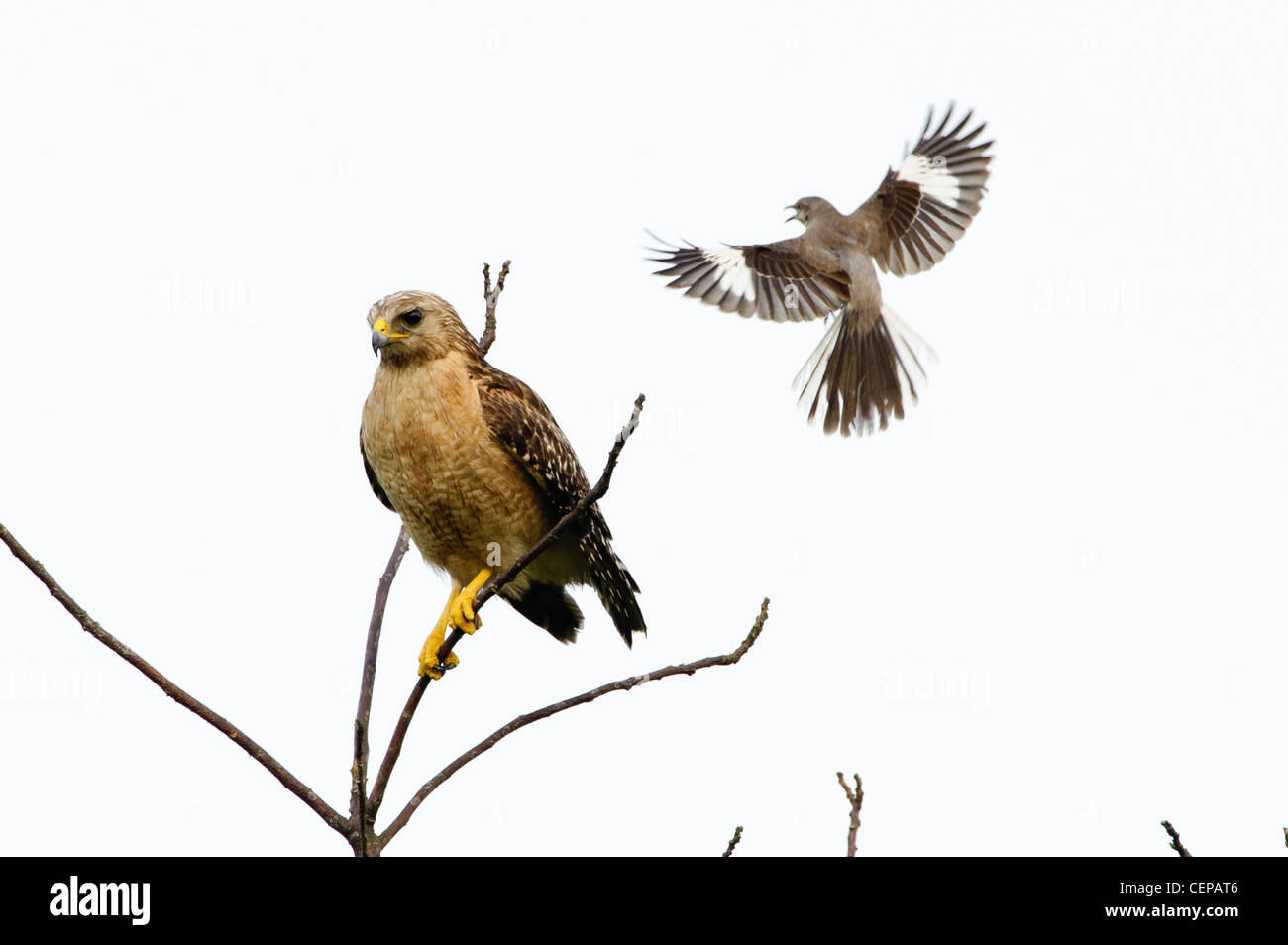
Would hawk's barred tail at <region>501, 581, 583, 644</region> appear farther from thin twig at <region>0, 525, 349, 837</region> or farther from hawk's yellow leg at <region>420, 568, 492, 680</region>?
thin twig at <region>0, 525, 349, 837</region>

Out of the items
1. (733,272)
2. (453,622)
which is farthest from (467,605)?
(733,272)

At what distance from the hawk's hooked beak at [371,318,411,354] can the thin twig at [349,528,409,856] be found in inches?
30.2

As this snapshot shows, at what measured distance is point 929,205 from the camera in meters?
6.72

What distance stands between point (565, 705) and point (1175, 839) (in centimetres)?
172

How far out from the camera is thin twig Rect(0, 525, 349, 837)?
3.50 meters

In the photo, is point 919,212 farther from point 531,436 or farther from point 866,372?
point 531,436

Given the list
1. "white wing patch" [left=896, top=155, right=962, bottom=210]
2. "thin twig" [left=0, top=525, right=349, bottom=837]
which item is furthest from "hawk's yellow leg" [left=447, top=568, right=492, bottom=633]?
"white wing patch" [left=896, top=155, right=962, bottom=210]

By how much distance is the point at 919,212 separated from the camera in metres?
Answer: 6.71

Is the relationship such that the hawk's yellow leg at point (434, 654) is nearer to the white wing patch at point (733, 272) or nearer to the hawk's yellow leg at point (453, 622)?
the hawk's yellow leg at point (453, 622)

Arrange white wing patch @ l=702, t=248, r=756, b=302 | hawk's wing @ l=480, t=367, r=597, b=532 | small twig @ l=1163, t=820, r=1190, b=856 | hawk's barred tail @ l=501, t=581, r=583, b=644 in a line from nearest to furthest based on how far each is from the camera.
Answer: small twig @ l=1163, t=820, r=1190, b=856 → hawk's wing @ l=480, t=367, r=597, b=532 → hawk's barred tail @ l=501, t=581, r=583, b=644 → white wing patch @ l=702, t=248, r=756, b=302

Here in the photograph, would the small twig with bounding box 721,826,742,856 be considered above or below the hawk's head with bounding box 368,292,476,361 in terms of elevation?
below
